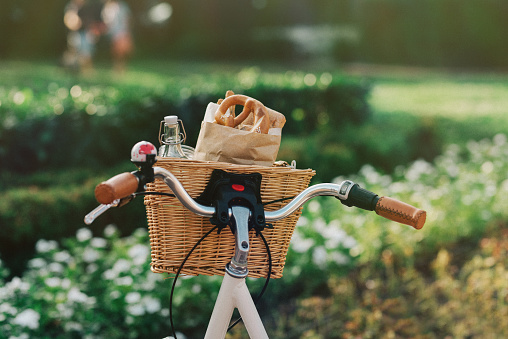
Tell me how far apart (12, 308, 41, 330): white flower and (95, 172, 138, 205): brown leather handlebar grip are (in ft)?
6.06

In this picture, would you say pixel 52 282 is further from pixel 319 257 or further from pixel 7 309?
pixel 319 257

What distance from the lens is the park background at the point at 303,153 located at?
3562 mm

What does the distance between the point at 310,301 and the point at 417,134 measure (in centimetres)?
385

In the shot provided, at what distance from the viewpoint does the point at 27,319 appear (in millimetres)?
2908

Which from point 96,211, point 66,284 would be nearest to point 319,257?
point 66,284

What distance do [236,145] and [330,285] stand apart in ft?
8.08

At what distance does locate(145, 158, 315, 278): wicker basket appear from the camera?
1.60 m

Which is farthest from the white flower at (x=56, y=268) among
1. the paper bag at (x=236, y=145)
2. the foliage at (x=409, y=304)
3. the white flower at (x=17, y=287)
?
the paper bag at (x=236, y=145)

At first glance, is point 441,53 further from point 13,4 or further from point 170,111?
point 13,4

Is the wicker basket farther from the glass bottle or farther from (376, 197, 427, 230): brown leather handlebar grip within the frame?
(376, 197, 427, 230): brown leather handlebar grip

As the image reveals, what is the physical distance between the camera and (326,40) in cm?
901

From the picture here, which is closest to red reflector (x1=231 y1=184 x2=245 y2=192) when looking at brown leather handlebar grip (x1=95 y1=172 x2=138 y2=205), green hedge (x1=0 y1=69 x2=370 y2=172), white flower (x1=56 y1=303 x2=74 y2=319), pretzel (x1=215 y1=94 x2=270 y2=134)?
pretzel (x1=215 y1=94 x2=270 y2=134)

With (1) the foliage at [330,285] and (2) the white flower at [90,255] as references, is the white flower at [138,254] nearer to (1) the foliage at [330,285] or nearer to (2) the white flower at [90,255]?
(1) the foliage at [330,285]

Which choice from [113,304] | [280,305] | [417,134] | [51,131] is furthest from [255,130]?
[417,134]
